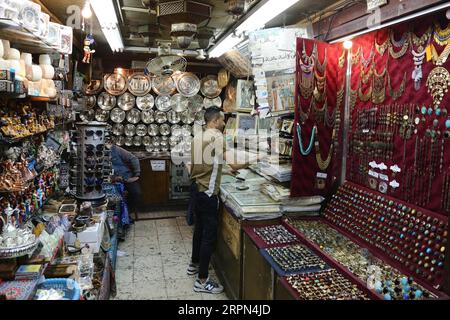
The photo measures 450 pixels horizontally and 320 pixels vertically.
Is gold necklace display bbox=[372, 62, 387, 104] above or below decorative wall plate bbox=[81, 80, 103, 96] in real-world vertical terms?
below

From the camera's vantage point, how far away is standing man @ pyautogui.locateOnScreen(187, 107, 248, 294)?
151 inches

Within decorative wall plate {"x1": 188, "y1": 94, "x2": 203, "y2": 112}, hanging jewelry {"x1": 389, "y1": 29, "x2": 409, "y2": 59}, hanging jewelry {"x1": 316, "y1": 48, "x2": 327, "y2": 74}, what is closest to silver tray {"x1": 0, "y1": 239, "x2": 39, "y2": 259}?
hanging jewelry {"x1": 316, "y1": 48, "x2": 327, "y2": 74}

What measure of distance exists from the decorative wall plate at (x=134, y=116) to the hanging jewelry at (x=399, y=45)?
5188mm

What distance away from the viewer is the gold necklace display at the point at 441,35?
222cm

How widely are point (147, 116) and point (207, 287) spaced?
4.09 metres

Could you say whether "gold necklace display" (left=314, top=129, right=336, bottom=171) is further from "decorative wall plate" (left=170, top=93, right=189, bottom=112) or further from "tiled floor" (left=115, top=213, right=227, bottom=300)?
"decorative wall plate" (left=170, top=93, right=189, bottom=112)

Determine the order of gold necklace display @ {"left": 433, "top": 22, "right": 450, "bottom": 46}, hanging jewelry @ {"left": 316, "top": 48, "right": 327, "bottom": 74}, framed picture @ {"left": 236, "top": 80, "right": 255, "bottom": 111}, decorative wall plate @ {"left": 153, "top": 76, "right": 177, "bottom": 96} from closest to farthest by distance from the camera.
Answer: gold necklace display @ {"left": 433, "top": 22, "right": 450, "bottom": 46} < hanging jewelry @ {"left": 316, "top": 48, "right": 327, "bottom": 74} < framed picture @ {"left": 236, "top": 80, "right": 255, "bottom": 111} < decorative wall plate @ {"left": 153, "top": 76, "right": 177, "bottom": 96}

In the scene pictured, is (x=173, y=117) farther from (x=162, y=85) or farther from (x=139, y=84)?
(x=139, y=84)

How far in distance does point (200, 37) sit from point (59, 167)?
7.56 feet

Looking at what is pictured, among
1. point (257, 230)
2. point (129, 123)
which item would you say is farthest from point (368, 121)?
point (129, 123)

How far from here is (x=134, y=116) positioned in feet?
23.0

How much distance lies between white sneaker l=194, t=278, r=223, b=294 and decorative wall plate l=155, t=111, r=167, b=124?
3.93 meters

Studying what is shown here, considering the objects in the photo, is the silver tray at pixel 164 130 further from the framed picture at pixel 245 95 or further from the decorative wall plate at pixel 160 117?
the framed picture at pixel 245 95

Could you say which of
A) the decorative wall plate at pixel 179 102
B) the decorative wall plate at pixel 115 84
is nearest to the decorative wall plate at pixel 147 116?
the decorative wall plate at pixel 179 102
